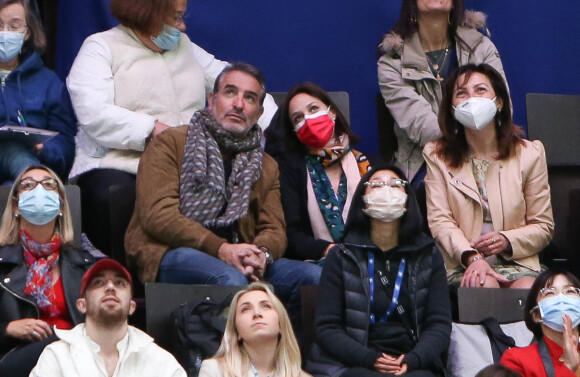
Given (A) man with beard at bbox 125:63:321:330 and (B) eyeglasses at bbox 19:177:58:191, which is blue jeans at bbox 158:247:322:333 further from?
(B) eyeglasses at bbox 19:177:58:191

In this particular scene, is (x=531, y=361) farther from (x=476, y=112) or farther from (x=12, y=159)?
(x=12, y=159)

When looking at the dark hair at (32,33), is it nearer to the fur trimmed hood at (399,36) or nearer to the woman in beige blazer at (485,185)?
the fur trimmed hood at (399,36)

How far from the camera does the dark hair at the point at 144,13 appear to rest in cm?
658

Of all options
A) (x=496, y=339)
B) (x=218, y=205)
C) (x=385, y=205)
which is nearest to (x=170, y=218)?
(x=218, y=205)

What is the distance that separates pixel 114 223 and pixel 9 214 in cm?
58

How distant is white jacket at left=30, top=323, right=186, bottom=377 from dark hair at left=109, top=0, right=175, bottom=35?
200 cm

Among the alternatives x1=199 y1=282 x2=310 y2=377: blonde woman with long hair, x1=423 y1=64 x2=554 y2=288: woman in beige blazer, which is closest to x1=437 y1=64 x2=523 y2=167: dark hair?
x1=423 y1=64 x2=554 y2=288: woman in beige blazer

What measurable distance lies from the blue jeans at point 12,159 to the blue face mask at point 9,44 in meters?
0.42

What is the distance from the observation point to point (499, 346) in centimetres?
542

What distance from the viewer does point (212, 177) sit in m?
5.92

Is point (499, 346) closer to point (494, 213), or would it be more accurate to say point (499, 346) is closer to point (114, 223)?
point (494, 213)

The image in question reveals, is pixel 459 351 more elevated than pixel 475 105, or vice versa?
pixel 475 105

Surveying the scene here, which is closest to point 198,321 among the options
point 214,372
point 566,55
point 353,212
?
point 214,372

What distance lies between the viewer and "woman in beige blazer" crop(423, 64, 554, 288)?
6078mm
